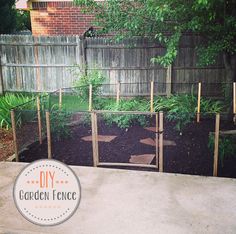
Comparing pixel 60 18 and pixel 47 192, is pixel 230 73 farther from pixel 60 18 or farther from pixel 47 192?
pixel 60 18

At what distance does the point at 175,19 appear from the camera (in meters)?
8.03

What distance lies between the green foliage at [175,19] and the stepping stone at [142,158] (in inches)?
105

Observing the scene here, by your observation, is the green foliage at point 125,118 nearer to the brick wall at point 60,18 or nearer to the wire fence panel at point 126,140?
the wire fence panel at point 126,140

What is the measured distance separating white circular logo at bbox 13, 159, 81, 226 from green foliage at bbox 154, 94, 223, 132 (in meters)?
4.03

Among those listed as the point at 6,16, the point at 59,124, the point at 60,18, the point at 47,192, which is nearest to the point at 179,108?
the point at 59,124

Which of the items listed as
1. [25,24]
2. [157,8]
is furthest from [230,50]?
[25,24]

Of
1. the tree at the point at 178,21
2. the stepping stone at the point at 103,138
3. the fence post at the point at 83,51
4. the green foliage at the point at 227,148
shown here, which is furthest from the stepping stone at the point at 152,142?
the fence post at the point at 83,51

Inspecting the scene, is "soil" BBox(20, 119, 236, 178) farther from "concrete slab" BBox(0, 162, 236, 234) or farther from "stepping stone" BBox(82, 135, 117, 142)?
"concrete slab" BBox(0, 162, 236, 234)

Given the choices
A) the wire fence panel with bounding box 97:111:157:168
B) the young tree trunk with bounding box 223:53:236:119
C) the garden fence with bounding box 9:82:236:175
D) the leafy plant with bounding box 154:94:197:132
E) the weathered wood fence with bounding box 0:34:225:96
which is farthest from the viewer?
the weathered wood fence with bounding box 0:34:225:96

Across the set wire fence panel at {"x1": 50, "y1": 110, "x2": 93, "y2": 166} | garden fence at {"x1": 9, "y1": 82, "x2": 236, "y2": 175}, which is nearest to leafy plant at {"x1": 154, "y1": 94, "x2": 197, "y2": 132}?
garden fence at {"x1": 9, "y1": 82, "x2": 236, "y2": 175}

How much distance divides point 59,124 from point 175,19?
3.68 metres

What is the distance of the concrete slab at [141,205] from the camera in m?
3.76

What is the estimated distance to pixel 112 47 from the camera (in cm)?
1026

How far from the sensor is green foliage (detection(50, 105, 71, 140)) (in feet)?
A: 23.1
